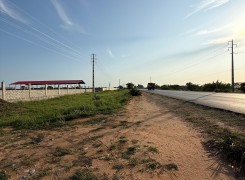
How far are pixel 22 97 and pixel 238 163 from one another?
23.5 metres

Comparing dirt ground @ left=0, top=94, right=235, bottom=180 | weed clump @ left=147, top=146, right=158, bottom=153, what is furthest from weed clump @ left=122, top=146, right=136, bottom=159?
weed clump @ left=147, top=146, right=158, bottom=153

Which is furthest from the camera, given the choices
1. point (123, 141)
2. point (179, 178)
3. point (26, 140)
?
point (26, 140)

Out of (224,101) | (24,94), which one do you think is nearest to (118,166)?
(224,101)

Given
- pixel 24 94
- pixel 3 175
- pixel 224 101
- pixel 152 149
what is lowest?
pixel 3 175

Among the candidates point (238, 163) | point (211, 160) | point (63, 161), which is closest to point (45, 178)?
point (63, 161)

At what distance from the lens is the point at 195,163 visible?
17.4 feet

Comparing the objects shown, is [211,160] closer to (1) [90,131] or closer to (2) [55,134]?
(1) [90,131]

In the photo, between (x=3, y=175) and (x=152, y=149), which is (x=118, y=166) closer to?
(x=152, y=149)

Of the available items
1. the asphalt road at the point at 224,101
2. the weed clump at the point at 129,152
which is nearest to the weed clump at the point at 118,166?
the weed clump at the point at 129,152

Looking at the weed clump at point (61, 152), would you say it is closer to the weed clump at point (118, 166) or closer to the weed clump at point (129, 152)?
the weed clump at point (129, 152)

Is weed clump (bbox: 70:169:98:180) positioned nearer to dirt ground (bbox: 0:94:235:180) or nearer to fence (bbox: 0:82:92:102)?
dirt ground (bbox: 0:94:235:180)

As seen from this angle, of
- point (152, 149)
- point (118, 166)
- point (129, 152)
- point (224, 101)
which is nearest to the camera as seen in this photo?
point (118, 166)

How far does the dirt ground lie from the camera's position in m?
4.88

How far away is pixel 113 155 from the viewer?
19.7ft
